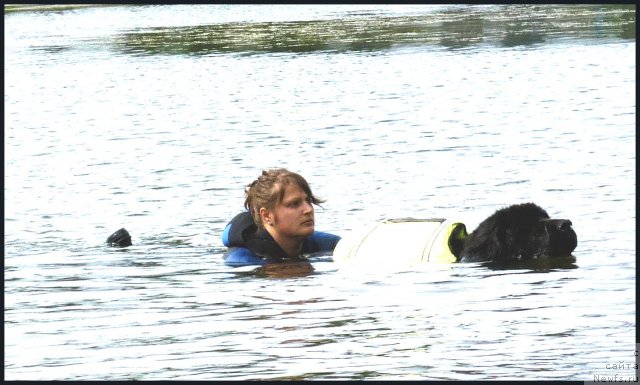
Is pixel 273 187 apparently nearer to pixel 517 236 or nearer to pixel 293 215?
pixel 293 215

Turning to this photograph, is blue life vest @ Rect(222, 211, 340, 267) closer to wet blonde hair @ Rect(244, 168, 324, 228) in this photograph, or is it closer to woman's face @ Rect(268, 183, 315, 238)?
woman's face @ Rect(268, 183, 315, 238)

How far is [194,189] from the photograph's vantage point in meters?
14.0

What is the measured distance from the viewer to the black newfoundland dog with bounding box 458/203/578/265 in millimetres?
9375

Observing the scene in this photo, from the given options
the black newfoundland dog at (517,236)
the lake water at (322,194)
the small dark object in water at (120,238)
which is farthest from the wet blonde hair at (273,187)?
the small dark object in water at (120,238)

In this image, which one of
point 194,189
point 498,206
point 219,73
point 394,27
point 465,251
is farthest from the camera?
point 394,27

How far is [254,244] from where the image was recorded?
10352 mm

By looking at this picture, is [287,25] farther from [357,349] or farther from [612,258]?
[357,349]

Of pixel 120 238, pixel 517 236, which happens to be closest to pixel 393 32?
pixel 120 238

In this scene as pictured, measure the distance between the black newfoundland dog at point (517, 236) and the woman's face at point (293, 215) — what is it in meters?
1.15

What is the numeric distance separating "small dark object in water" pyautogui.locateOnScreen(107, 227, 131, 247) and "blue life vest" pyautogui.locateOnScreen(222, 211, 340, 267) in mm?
1114

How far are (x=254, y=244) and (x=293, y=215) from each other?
1.58ft

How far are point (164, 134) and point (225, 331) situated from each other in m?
10.9

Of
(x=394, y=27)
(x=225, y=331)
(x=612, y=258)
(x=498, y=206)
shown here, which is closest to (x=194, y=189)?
(x=498, y=206)

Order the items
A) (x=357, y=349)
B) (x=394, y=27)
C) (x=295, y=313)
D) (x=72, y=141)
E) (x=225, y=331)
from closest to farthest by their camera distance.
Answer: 1. (x=357, y=349)
2. (x=225, y=331)
3. (x=295, y=313)
4. (x=72, y=141)
5. (x=394, y=27)
